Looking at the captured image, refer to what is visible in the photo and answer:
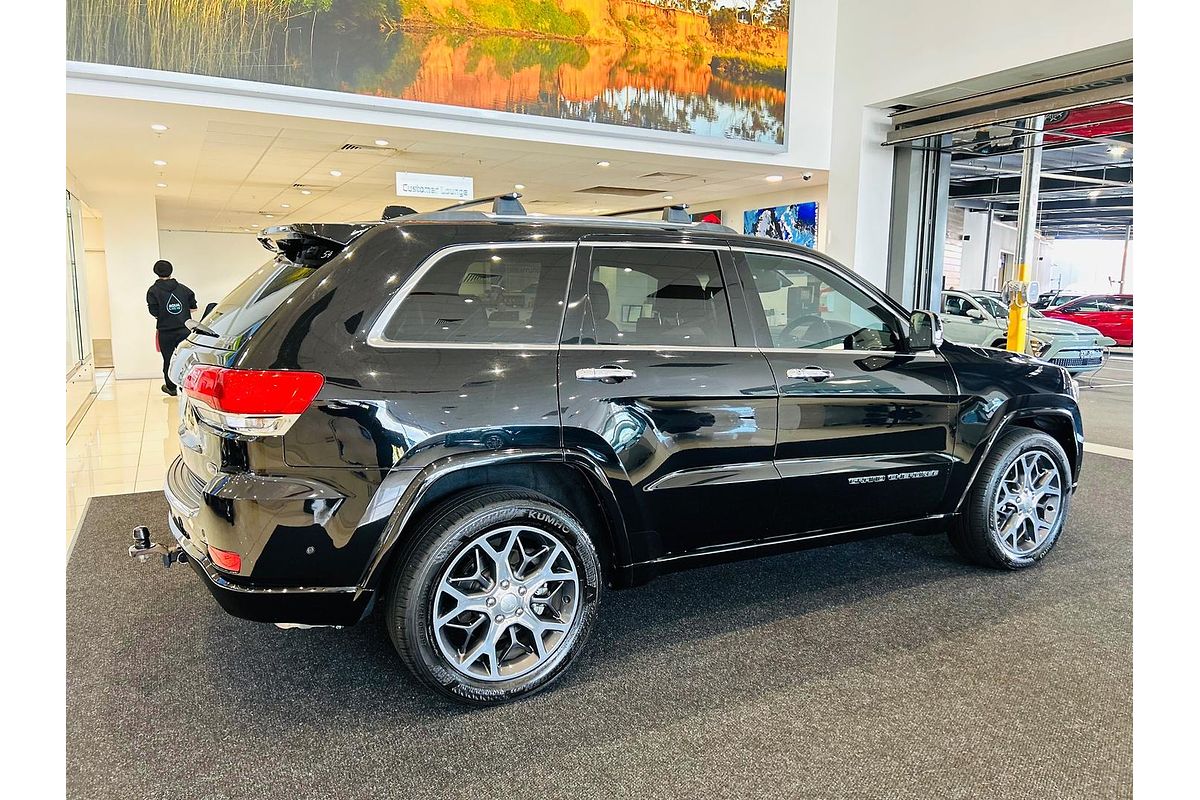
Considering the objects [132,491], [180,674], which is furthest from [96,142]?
[180,674]

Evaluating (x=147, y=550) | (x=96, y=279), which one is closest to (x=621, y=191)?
(x=147, y=550)

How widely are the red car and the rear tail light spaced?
37.8ft

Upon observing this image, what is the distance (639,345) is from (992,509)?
207cm

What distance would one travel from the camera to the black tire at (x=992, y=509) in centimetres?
368

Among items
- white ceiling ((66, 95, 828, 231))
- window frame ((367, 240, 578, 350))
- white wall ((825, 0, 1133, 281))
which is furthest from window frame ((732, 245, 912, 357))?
white ceiling ((66, 95, 828, 231))

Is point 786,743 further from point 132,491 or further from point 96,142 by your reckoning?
point 96,142

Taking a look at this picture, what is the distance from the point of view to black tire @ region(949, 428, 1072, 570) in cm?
368

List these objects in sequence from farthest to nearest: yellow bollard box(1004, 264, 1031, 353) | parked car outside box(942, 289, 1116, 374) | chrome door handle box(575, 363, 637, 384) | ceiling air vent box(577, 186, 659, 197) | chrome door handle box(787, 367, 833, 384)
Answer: ceiling air vent box(577, 186, 659, 197), parked car outside box(942, 289, 1116, 374), yellow bollard box(1004, 264, 1031, 353), chrome door handle box(787, 367, 833, 384), chrome door handle box(575, 363, 637, 384)

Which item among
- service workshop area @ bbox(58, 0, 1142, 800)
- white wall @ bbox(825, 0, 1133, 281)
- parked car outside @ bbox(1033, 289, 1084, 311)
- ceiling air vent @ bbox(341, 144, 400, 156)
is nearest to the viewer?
service workshop area @ bbox(58, 0, 1142, 800)

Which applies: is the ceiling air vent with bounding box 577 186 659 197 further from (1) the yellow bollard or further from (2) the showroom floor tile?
(2) the showroom floor tile

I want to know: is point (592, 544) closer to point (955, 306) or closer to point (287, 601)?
point (287, 601)
